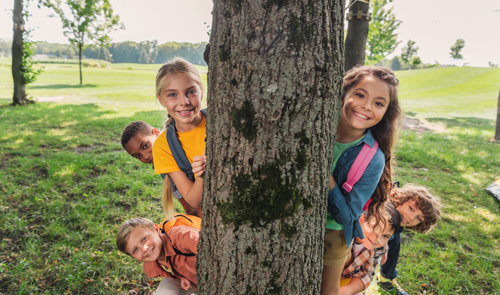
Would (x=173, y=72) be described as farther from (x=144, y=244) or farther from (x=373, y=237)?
(x=373, y=237)

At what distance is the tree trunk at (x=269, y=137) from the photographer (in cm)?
112

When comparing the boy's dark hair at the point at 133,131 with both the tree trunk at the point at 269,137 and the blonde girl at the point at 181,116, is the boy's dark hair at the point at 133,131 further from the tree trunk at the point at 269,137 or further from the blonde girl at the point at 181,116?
the tree trunk at the point at 269,137

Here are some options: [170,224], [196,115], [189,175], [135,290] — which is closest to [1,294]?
[135,290]

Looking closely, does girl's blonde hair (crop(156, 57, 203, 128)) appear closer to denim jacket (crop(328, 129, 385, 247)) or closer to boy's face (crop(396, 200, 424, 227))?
denim jacket (crop(328, 129, 385, 247))

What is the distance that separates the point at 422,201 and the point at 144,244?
250cm

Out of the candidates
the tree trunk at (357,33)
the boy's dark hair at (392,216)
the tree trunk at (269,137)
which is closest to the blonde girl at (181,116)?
the tree trunk at (269,137)

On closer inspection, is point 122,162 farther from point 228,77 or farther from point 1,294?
point 228,77

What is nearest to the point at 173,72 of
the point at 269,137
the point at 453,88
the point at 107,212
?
the point at 269,137

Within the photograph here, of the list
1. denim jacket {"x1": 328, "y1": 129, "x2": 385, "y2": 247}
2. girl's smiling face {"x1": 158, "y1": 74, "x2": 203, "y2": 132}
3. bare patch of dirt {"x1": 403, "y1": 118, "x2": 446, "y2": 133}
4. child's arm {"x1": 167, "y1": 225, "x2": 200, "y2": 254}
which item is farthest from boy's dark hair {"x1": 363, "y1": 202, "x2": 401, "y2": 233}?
bare patch of dirt {"x1": 403, "y1": 118, "x2": 446, "y2": 133}

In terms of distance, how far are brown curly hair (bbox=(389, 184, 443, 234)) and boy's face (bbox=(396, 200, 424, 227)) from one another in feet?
0.09

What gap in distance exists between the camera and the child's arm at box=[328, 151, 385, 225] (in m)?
1.56

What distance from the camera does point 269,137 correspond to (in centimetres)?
116

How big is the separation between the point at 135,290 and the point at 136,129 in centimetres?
159

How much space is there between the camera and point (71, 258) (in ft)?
9.57
